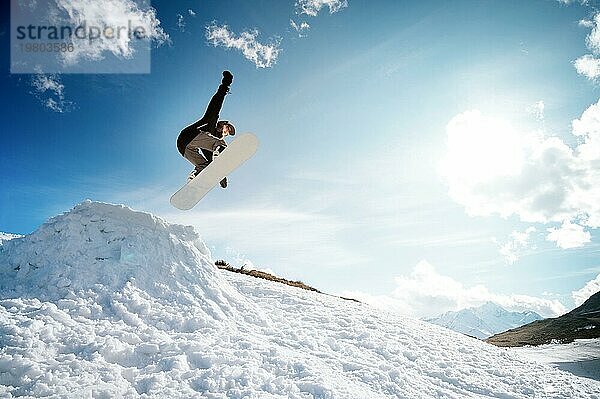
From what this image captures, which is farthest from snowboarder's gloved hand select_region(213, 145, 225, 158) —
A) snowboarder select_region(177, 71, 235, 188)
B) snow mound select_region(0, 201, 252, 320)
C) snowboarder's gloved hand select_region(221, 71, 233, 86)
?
snow mound select_region(0, 201, 252, 320)

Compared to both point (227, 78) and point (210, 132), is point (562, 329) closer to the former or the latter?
point (210, 132)

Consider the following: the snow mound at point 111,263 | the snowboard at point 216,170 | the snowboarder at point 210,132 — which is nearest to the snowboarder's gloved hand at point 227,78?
the snowboarder at point 210,132

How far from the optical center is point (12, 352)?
6469 millimetres

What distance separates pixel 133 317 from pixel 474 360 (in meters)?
11.6

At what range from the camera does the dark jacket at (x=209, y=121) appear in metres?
11.7

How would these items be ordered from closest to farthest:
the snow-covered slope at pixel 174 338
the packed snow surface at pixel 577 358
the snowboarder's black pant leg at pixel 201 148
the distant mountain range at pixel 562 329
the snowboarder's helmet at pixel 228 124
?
the snow-covered slope at pixel 174 338
the snowboarder's black pant leg at pixel 201 148
the snowboarder's helmet at pixel 228 124
the packed snow surface at pixel 577 358
the distant mountain range at pixel 562 329

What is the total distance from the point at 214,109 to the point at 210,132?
30.3 inches

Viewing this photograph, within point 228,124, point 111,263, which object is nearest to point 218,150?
point 228,124

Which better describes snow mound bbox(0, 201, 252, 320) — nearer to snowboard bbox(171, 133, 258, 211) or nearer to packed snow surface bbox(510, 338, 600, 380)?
snowboard bbox(171, 133, 258, 211)

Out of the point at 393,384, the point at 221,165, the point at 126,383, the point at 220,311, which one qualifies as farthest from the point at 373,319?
the point at 126,383

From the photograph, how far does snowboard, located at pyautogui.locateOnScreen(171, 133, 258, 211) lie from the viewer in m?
11.7

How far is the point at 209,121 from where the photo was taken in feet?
38.6

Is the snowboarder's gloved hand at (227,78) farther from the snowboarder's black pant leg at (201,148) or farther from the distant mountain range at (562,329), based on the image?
the distant mountain range at (562,329)

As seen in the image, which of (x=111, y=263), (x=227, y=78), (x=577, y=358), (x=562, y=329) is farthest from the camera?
(x=562, y=329)
